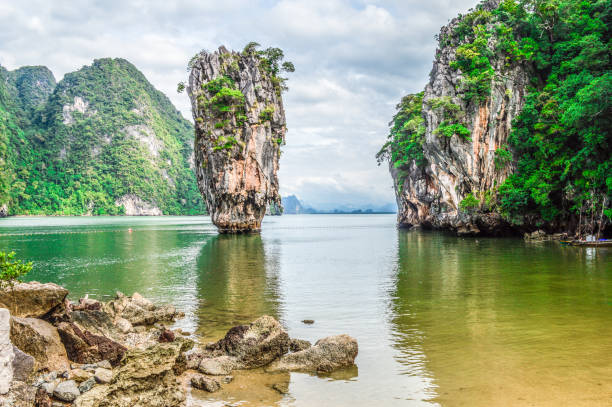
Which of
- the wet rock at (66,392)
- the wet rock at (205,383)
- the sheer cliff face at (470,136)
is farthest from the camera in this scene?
the sheer cliff face at (470,136)

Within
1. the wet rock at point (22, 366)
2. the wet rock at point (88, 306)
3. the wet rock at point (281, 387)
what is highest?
the wet rock at point (22, 366)

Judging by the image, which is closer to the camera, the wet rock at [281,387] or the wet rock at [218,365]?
the wet rock at [281,387]

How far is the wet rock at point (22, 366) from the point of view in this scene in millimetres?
6402

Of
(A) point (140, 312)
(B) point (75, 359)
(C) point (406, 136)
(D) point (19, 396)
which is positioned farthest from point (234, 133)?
(D) point (19, 396)

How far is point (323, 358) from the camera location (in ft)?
27.1

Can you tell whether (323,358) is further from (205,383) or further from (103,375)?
(103,375)

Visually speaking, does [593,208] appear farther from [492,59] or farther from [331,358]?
[331,358]

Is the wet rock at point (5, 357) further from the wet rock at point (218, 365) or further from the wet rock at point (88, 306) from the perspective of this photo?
the wet rock at point (88, 306)

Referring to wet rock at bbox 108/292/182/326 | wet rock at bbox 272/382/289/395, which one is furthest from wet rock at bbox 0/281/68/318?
wet rock at bbox 272/382/289/395

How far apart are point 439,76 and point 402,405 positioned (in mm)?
39557

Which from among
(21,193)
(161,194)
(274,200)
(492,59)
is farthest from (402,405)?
(161,194)

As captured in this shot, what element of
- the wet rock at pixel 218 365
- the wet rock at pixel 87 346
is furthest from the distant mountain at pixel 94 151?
the wet rock at pixel 218 365

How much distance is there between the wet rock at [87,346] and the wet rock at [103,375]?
86 centimetres

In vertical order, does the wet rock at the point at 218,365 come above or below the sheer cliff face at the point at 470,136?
below
